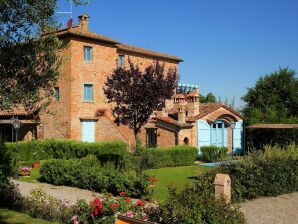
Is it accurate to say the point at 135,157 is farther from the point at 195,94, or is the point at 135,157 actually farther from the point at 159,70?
the point at 195,94

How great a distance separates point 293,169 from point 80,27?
22664 mm

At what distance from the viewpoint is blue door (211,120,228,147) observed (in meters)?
30.0

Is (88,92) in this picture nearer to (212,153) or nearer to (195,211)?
(212,153)

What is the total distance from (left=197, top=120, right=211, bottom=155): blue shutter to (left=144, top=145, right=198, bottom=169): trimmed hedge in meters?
3.68

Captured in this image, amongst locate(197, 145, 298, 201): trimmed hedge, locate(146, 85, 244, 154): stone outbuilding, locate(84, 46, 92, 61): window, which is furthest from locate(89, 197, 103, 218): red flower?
locate(84, 46, 92, 61): window

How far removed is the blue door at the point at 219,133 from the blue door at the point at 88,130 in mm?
9233

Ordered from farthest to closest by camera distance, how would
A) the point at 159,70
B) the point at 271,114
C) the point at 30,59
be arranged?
the point at 271,114 < the point at 159,70 < the point at 30,59

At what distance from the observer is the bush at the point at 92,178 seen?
43.3 feet

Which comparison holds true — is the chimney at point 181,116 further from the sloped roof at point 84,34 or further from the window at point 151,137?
the sloped roof at point 84,34

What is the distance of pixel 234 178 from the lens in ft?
42.1

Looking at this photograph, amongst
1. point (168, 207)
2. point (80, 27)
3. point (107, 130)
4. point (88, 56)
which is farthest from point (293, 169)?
point (80, 27)

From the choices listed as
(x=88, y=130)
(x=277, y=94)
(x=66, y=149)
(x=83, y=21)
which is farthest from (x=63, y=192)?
(x=277, y=94)

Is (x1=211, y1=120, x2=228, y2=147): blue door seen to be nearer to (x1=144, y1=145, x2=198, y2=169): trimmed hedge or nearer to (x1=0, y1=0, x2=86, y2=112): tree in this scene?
(x1=144, y1=145, x2=198, y2=169): trimmed hedge

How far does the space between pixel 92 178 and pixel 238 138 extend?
19.7 meters
